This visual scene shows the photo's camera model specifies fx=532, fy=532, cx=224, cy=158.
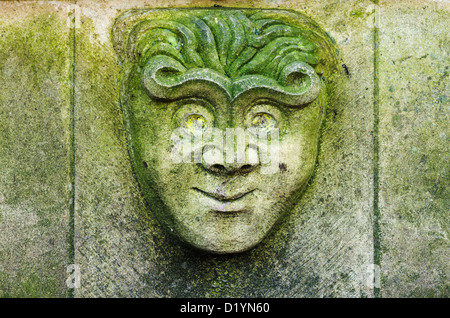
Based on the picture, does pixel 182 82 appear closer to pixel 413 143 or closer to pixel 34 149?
pixel 34 149

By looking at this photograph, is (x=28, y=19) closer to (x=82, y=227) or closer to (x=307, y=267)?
(x=82, y=227)

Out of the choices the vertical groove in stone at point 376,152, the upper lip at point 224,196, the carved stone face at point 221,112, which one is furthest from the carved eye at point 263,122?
the vertical groove in stone at point 376,152

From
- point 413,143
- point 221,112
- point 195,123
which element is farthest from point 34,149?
point 413,143

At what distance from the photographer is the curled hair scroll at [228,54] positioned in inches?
82.2

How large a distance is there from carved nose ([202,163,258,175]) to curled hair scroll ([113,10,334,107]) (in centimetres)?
27

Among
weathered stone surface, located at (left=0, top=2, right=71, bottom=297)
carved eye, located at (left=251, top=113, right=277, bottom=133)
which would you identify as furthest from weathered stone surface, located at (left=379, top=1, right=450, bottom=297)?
weathered stone surface, located at (left=0, top=2, right=71, bottom=297)

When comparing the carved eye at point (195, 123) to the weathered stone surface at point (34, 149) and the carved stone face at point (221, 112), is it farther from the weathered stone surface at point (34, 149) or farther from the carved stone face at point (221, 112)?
the weathered stone surface at point (34, 149)

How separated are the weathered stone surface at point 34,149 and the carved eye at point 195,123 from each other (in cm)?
52

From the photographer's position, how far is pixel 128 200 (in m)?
2.29

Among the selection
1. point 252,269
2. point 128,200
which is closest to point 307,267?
point 252,269

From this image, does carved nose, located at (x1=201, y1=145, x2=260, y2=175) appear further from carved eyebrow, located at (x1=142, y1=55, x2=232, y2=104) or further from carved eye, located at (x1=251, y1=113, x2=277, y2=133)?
carved eyebrow, located at (x1=142, y1=55, x2=232, y2=104)

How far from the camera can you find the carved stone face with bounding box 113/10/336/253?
211cm

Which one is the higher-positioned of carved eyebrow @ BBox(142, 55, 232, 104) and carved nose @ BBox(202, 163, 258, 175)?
carved eyebrow @ BBox(142, 55, 232, 104)

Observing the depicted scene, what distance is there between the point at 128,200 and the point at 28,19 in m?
0.87
